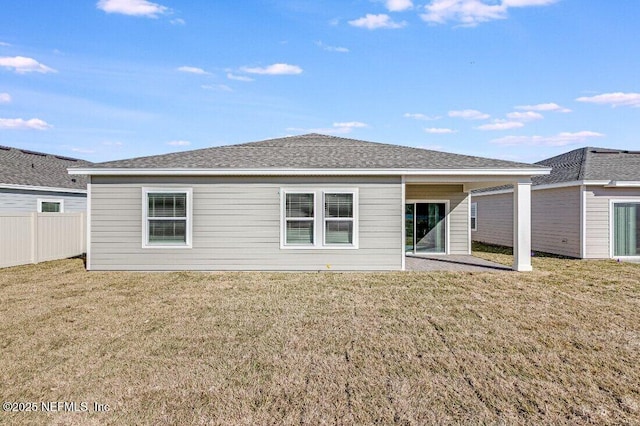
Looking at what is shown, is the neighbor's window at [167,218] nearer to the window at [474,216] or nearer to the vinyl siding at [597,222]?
the vinyl siding at [597,222]

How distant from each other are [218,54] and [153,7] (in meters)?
3.34

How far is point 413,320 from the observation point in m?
5.86

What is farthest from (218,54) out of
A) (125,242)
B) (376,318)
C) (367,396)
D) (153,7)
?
(367,396)

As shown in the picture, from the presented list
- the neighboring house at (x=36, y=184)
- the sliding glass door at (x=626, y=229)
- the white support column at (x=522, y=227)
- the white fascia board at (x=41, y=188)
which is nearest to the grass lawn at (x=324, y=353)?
the white support column at (x=522, y=227)

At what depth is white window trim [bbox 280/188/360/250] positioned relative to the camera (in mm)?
10273

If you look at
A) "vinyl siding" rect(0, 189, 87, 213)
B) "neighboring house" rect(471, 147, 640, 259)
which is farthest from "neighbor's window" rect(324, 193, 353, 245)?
"vinyl siding" rect(0, 189, 87, 213)

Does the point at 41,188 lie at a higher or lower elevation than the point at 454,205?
higher

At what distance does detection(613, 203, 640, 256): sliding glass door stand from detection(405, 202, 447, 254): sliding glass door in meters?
6.03

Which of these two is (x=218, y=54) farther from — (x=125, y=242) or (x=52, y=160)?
(x=52, y=160)

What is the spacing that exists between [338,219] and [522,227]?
5.17 metres

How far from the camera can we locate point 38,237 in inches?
478

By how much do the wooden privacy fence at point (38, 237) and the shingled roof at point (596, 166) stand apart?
18751 millimetres

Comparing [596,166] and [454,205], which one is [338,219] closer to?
[454,205]

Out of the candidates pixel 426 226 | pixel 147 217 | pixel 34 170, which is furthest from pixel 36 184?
pixel 426 226
